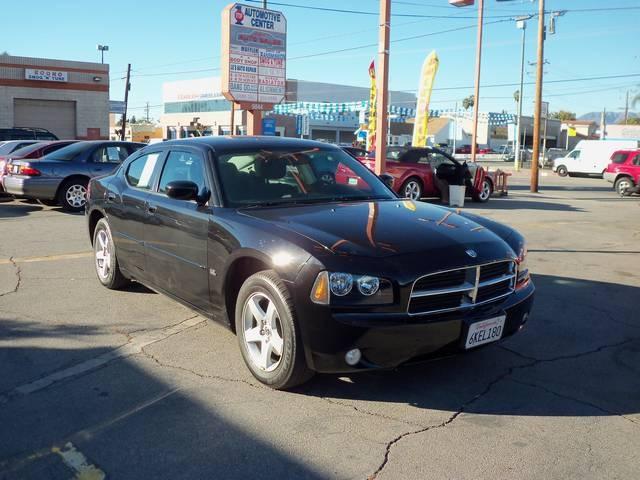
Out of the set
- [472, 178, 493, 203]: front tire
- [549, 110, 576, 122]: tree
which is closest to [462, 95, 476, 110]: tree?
[549, 110, 576, 122]: tree

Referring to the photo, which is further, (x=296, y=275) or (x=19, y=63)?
(x=19, y=63)

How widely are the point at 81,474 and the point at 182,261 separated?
2099 mm

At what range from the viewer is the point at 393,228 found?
4.14 m

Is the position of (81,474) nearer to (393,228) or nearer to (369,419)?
(369,419)

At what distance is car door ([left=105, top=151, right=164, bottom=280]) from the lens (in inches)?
221

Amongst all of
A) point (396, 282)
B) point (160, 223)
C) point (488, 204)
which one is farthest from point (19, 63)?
point (396, 282)

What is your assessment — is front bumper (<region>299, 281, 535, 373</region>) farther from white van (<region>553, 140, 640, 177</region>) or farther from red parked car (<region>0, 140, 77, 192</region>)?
white van (<region>553, 140, 640, 177</region>)

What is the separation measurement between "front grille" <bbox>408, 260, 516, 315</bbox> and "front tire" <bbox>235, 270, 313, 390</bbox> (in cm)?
72

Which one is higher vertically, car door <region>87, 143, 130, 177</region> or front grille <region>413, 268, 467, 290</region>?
car door <region>87, 143, 130, 177</region>

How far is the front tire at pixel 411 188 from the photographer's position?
54.6 ft

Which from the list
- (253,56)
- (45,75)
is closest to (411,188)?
(253,56)

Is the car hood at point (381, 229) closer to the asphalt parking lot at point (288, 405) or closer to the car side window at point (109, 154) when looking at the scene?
the asphalt parking lot at point (288, 405)

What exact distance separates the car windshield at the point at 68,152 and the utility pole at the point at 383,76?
21.9 ft

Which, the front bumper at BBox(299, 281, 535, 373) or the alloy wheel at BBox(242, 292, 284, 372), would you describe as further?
the alloy wheel at BBox(242, 292, 284, 372)
